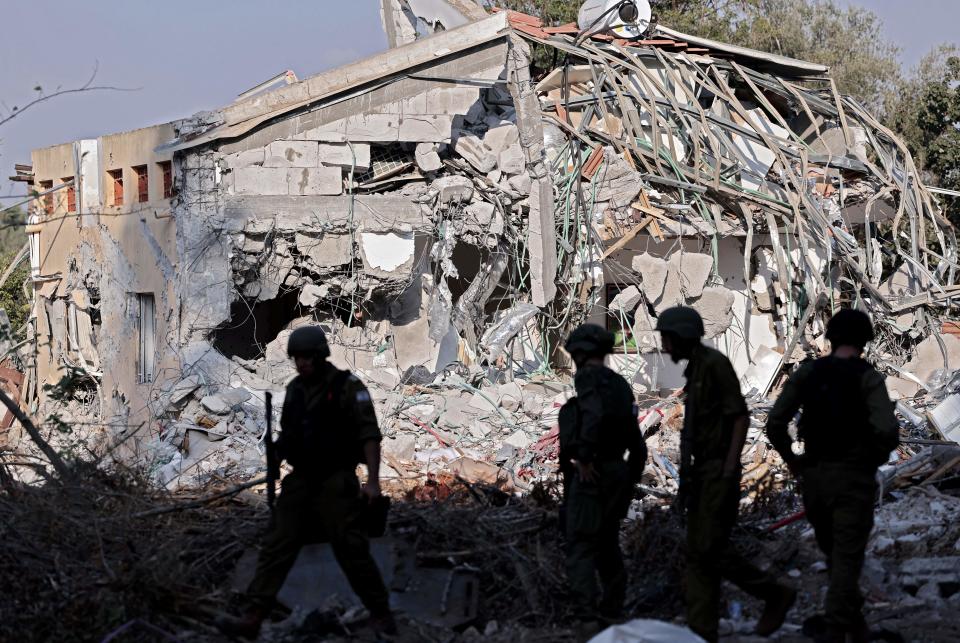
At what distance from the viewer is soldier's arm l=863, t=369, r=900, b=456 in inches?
176

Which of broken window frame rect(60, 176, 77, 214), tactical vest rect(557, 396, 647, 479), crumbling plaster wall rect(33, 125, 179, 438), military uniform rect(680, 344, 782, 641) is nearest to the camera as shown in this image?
military uniform rect(680, 344, 782, 641)

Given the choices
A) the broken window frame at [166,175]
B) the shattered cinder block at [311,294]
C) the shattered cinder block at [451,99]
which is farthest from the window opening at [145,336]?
the shattered cinder block at [451,99]

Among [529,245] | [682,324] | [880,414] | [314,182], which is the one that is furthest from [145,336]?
[880,414]

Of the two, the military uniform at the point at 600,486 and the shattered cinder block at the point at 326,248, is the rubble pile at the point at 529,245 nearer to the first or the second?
the shattered cinder block at the point at 326,248

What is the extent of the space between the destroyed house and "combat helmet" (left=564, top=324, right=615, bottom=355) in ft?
18.9

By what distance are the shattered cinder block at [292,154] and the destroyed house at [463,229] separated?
0.03 meters

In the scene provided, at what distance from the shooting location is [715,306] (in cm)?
1337

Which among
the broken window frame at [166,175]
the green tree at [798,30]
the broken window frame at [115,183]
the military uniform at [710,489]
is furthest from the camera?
the green tree at [798,30]

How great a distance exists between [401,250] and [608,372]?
741 cm

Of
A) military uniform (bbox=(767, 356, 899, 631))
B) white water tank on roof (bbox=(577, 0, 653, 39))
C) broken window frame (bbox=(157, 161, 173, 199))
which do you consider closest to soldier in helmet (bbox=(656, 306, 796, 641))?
military uniform (bbox=(767, 356, 899, 631))

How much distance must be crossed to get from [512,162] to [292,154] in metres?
2.65

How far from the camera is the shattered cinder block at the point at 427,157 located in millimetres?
12430

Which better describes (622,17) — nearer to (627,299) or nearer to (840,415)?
(627,299)

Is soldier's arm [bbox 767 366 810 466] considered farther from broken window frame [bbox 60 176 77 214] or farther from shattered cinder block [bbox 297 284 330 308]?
broken window frame [bbox 60 176 77 214]
